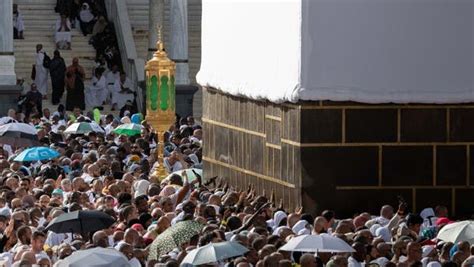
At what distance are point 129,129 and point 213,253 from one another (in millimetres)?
17061

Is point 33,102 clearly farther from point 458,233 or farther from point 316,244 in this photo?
point 316,244

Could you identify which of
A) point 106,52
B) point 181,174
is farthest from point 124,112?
point 181,174

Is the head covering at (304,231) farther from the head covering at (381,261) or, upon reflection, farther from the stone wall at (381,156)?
the stone wall at (381,156)

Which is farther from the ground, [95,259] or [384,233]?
[95,259]

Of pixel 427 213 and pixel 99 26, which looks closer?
pixel 427 213

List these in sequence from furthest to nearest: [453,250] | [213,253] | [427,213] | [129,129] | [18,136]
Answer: [129,129] → [18,136] → [427,213] → [453,250] → [213,253]

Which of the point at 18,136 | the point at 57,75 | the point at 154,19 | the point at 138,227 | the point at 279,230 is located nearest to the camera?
the point at 279,230

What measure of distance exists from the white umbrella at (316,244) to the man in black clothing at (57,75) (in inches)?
1047

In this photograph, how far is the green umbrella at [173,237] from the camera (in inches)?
1051

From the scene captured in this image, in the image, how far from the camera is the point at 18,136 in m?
38.4

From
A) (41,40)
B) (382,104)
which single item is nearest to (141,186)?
(382,104)

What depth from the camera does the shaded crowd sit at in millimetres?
26125

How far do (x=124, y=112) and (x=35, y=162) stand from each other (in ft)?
37.9

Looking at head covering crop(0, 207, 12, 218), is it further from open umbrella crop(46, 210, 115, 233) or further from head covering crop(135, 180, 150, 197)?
head covering crop(135, 180, 150, 197)
